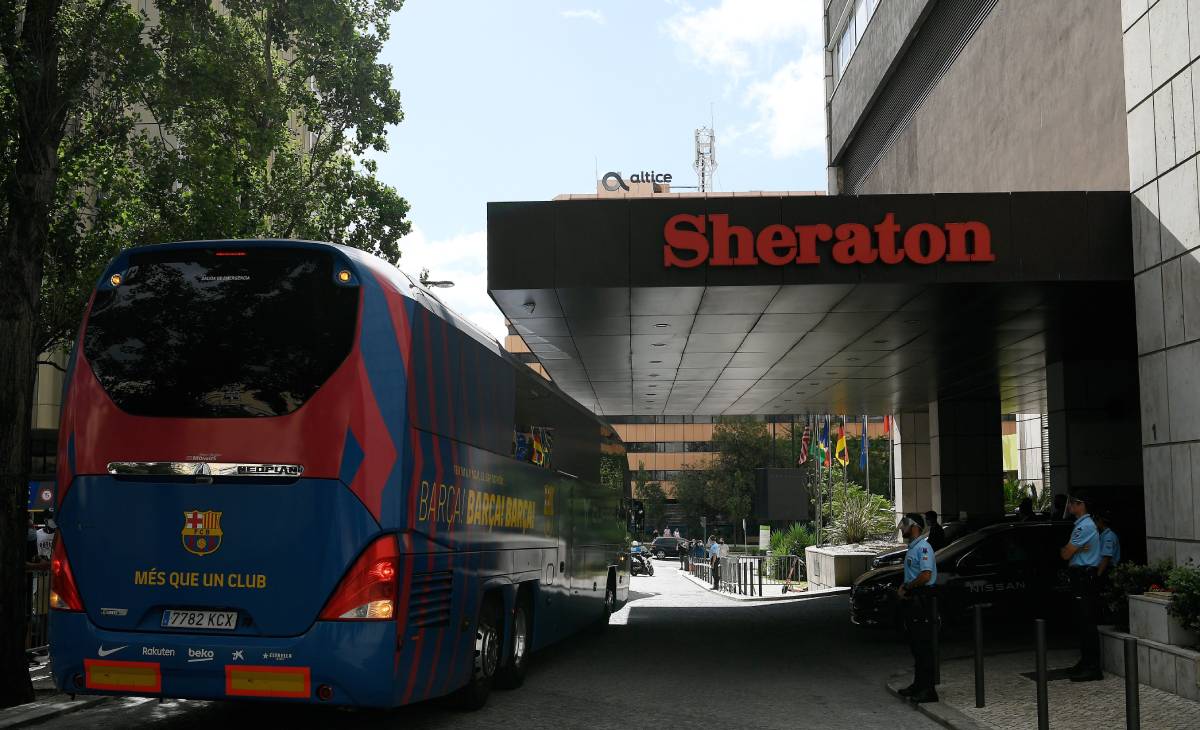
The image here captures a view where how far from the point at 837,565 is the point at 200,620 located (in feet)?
80.8

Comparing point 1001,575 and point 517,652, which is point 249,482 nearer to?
point 517,652

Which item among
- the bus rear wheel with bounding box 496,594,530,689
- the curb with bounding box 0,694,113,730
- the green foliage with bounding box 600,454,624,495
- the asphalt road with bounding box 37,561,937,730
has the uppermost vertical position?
the green foliage with bounding box 600,454,624,495

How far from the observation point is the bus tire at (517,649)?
37.6 feet

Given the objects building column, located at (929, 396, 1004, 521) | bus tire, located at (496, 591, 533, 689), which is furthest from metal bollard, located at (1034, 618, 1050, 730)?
building column, located at (929, 396, 1004, 521)

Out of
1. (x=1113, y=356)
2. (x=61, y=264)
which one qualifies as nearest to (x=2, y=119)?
(x=61, y=264)

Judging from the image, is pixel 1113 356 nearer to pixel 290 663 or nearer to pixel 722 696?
pixel 722 696

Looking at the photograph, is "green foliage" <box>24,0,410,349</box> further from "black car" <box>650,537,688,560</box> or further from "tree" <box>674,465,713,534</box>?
"tree" <box>674,465,713,534</box>

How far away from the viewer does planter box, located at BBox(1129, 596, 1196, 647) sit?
11.2 m

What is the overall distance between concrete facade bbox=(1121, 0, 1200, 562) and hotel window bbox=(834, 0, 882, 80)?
18861 mm

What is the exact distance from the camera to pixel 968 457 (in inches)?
1201

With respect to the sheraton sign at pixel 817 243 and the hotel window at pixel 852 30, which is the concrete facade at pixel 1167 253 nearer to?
the sheraton sign at pixel 817 243

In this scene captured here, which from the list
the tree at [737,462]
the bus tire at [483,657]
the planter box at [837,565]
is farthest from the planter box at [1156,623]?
the tree at [737,462]

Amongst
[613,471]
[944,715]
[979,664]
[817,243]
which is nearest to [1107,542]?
[979,664]

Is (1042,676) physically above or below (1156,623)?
below
